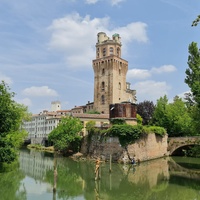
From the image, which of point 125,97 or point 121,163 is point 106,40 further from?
point 121,163

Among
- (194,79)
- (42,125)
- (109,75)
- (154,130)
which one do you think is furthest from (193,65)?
(42,125)

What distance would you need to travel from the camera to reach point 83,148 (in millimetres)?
45531

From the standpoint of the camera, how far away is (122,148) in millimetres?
37688

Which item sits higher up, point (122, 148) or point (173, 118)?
point (173, 118)

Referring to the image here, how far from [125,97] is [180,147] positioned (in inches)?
1179

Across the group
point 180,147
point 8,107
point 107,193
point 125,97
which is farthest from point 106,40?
point 107,193

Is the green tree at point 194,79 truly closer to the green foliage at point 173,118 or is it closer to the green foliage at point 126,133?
the green foliage at point 126,133

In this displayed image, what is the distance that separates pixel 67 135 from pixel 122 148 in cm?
1317

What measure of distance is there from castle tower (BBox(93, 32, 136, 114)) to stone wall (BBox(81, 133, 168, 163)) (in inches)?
1164

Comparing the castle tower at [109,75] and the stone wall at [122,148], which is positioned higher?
the castle tower at [109,75]

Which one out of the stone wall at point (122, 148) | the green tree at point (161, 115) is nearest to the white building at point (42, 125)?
the green tree at point (161, 115)

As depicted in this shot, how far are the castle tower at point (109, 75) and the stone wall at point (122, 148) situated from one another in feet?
97.0

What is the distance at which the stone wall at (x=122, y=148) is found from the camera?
1489 inches

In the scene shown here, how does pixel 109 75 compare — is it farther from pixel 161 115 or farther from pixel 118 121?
pixel 118 121
